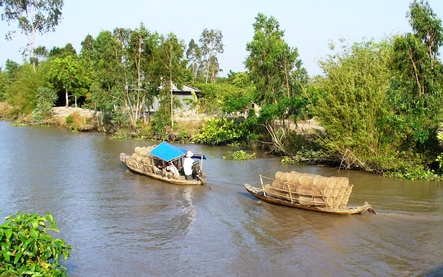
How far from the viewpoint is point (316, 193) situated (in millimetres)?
12820

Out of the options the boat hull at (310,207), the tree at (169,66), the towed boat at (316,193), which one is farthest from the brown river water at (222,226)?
the tree at (169,66)

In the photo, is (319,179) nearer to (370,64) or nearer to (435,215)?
(435,215)

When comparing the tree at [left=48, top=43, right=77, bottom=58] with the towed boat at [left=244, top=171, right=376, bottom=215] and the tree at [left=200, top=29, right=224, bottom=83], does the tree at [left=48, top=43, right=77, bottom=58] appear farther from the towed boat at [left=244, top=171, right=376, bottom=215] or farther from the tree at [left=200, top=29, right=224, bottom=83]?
the towed boat at [left=244, top=171, right=376, bottom=215]

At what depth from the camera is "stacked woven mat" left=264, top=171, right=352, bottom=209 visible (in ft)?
41.5

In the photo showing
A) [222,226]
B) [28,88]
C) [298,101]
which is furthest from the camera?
[28,88]

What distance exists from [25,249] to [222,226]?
22.5 feet

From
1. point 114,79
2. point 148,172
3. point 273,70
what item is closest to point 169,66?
point 114,79

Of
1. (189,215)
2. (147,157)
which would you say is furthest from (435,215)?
(147,157)

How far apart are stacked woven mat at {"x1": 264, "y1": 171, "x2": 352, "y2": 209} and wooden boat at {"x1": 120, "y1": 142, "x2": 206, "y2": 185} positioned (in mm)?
4163

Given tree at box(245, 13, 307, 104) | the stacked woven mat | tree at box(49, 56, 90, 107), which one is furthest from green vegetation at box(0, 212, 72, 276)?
tree at box(49, 56, 90, 107)

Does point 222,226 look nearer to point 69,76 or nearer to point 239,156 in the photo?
point 239,156

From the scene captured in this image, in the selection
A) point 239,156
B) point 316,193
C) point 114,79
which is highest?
point 114,79

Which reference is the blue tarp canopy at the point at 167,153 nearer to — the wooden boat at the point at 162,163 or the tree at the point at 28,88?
the wooden boat at the point at 162,163

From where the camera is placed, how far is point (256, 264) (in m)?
9.96
